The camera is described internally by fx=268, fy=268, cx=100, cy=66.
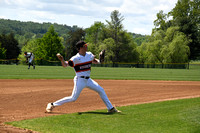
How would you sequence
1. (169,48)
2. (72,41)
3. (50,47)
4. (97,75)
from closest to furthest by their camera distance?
(97,75) → (169,48) → (50,47) → (72,41)

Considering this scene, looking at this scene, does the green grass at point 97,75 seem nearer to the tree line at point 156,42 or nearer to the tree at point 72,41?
the tree line at point 156,42

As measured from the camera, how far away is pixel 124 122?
6.49 metres

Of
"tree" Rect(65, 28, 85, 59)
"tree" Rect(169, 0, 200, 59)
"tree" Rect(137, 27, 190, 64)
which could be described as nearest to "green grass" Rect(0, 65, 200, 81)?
"tree" Rect(137, 27, 190, 64)

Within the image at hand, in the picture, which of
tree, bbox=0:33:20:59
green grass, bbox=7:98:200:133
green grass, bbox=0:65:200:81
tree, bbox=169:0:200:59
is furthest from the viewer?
tree, bbox=0:33:20:59

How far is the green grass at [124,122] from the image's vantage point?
5.78 metres

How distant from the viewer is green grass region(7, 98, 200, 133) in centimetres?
578

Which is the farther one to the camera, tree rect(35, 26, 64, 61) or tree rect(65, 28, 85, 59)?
tree rect(65, 28, 85, 59)

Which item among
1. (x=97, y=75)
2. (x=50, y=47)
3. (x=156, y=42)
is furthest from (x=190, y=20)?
(x=97, y=75)

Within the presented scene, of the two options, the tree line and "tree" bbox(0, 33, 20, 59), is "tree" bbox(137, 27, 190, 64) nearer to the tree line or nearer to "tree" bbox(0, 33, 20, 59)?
the tree line

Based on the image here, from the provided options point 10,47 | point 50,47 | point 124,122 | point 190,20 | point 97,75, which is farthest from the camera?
point 10,47

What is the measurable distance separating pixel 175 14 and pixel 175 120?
7205 centimetres

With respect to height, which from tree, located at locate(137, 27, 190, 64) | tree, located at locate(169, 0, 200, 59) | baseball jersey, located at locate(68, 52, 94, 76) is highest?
tree, located at locate(169, 0, 200, 59)

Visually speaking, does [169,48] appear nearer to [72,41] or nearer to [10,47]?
[72,41]

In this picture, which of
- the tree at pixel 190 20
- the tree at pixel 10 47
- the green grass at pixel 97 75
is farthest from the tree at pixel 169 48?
Answer: the tree at pixel 10 47
